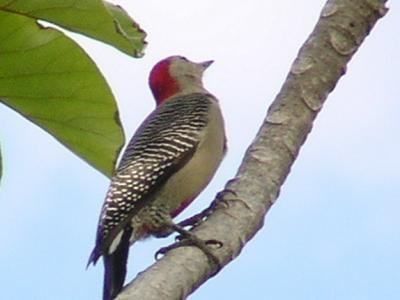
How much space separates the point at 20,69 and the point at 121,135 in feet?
1.03

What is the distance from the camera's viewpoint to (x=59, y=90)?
2.17 meters

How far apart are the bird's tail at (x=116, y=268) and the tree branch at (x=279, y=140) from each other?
3.86 ft

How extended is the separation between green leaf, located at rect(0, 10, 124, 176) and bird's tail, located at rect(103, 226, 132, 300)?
1.69 m

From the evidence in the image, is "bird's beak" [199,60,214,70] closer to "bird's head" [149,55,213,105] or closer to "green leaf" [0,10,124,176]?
"bird's head" [149,55,213,105]

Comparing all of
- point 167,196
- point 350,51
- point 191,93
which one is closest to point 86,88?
point 350,51

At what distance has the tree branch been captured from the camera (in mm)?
2445

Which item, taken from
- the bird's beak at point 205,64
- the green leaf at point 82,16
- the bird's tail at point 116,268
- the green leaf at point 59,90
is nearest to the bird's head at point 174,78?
the bird's beak at point 205,64

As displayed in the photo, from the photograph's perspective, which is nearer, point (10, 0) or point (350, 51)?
point (10, 0)

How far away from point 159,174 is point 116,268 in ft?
2.77

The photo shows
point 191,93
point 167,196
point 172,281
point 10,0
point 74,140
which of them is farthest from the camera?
point 191,93

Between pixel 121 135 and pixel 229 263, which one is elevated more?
pixel 121 135

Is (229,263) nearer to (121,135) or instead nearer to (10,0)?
(121,135)

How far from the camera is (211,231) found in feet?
9.05

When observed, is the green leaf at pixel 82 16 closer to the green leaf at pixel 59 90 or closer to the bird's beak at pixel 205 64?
the green leaf at pixel 59 90
